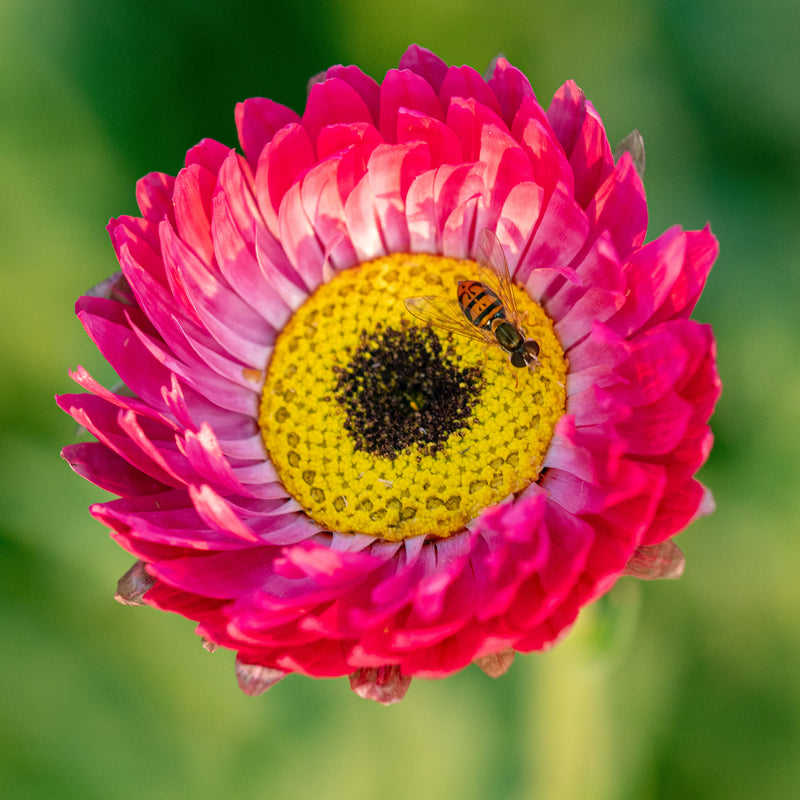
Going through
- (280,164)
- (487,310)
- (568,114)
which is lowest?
(487,310)

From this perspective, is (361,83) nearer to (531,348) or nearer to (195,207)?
(195,207)

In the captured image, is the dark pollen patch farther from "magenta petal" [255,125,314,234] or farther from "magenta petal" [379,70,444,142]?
"magenta petal" [379,70,444,142]

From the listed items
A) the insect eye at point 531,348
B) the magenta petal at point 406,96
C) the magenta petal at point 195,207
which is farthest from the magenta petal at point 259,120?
the insect eye at point 531,348

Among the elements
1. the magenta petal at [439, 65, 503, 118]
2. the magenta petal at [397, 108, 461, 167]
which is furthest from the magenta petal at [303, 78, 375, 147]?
the magenta petal at [439, 65, 503, 118]

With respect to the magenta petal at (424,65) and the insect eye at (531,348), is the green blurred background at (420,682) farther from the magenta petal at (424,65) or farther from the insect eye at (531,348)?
the insect eye at (531,348)

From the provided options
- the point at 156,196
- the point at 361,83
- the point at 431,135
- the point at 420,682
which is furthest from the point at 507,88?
the point at 420,682

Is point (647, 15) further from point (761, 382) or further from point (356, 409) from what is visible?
point (356, 409)

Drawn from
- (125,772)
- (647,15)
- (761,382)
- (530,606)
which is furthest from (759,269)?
(125,772)
